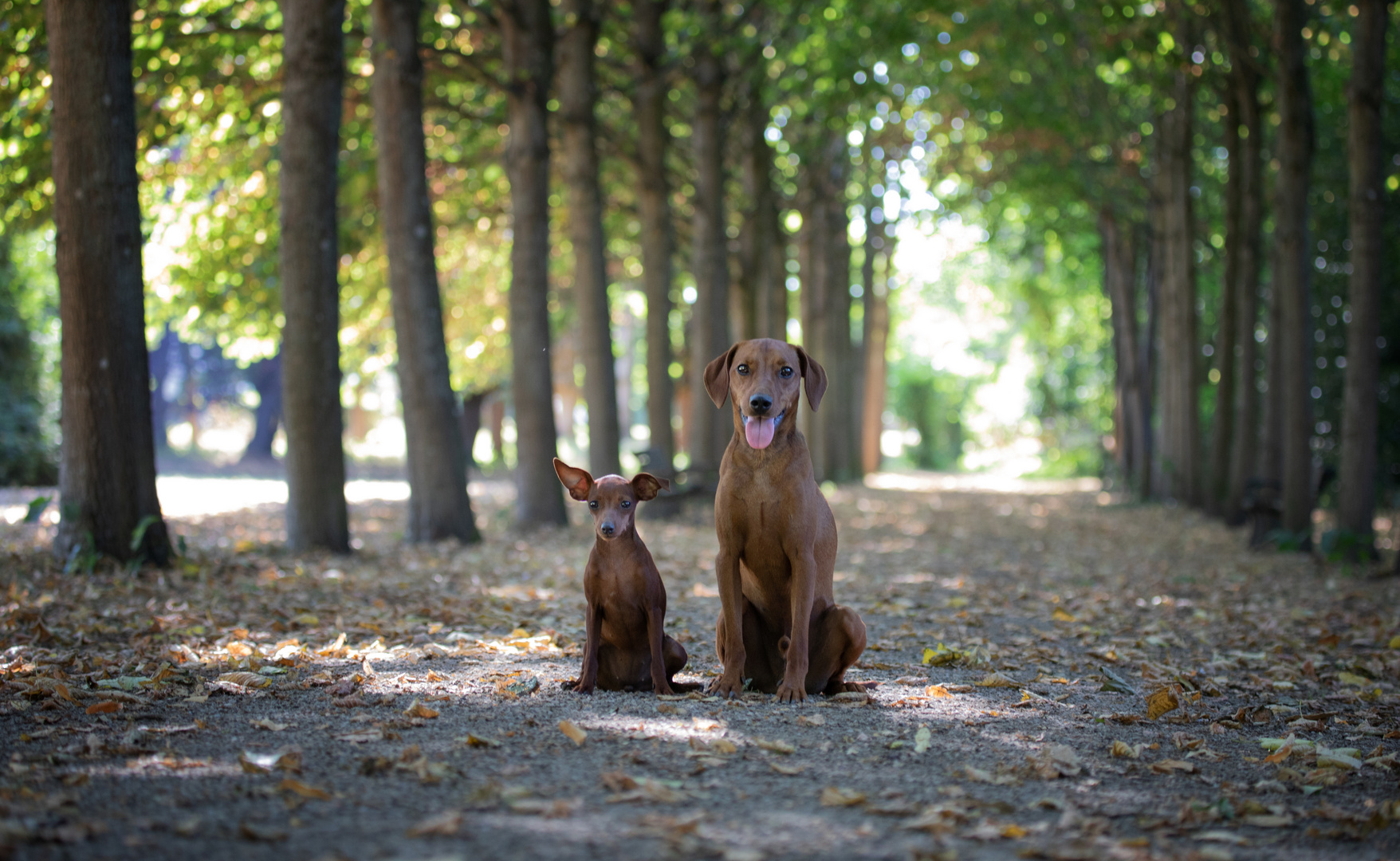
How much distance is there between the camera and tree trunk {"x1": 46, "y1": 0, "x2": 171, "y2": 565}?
852 cm

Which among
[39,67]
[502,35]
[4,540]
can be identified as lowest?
[4,540]

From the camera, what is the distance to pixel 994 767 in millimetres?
4270

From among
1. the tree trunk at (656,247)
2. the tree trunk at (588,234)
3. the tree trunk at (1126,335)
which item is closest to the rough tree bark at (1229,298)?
the tree trunk at (1126,335)

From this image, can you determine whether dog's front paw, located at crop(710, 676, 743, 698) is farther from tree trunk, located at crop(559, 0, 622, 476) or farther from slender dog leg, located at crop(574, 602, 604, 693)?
tree trunk, located at crop(559, 0, 622, 476)

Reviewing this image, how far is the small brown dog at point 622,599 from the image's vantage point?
507 centimetres

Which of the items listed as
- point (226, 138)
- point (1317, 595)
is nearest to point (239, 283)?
point (226, 138)

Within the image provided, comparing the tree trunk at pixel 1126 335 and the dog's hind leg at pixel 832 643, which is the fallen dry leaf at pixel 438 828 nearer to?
the dog's hind leg at pixel 832 643

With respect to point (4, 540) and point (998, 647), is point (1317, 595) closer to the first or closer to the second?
point (998, 647)

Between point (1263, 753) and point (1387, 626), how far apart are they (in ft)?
15.1

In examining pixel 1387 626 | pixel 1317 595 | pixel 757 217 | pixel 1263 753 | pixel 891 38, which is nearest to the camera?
pixel 1263 753

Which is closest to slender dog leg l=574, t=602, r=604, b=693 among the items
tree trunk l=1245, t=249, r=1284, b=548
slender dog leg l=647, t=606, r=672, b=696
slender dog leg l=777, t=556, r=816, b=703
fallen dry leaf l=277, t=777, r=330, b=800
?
slender dog leg l=647, t=606, r=672, b=696

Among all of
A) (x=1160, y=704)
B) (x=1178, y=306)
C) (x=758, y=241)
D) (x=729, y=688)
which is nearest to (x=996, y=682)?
(x=1160, y=704)

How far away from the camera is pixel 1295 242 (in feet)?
42.6

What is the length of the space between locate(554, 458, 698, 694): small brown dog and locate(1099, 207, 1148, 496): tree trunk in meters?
20.9
